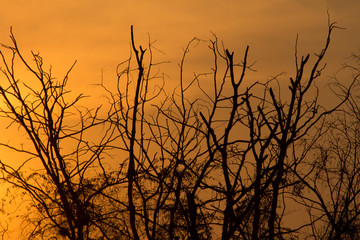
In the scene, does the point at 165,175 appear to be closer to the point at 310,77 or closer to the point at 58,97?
the point at 58,97

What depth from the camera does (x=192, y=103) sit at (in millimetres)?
8789

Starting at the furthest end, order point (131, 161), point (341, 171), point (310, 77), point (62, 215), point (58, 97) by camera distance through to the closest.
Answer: point (341, 171)
point (62, 215)
point (58, 97)
point (131, 161)
point (310, 77)

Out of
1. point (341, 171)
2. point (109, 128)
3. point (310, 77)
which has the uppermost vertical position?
point (341, 171)

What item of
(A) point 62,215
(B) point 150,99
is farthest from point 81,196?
(B) point 150,99

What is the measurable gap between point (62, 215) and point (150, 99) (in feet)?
9.79

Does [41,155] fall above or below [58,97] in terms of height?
below

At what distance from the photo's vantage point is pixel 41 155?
7.66 m

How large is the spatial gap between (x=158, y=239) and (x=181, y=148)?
80.0 inches

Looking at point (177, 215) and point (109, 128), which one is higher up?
point (109, 128)

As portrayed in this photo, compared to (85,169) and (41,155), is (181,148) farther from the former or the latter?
(41,155)

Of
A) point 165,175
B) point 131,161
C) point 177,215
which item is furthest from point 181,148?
point 131,161

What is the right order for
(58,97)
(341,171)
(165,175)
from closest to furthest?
(58,97)
(165,175)
(341,171)

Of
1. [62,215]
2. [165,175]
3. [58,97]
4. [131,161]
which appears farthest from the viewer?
[62,215]

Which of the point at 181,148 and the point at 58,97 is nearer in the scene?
the point at 58,97
